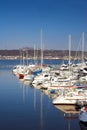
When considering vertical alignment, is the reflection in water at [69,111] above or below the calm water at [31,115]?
above

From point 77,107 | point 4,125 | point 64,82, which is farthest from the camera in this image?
point 64,82

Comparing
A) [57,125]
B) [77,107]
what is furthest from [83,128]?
[77,107]

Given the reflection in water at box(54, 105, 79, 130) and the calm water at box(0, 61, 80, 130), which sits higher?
the reflection in water at box(54, 105, 79, 130)

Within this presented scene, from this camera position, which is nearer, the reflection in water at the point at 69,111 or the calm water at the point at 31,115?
the calm water at the point at 31,115

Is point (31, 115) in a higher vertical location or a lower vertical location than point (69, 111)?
lower

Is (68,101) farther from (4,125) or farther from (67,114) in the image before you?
(4,125)

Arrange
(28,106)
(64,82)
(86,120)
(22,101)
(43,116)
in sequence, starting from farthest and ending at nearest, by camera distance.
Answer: (64,82) → (22,101) → (28,106) → (43,116) → (86,120)

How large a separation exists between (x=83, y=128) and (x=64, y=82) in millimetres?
17349

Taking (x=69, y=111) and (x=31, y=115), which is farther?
(x=69, y=111)

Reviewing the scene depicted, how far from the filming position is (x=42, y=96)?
32.8 metres

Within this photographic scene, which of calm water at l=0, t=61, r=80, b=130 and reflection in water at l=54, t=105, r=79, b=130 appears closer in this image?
calm water at l=0, t=61, r=80, b=130

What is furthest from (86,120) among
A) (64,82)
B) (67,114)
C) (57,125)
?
(64,82)

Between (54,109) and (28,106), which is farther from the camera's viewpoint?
(28,106)

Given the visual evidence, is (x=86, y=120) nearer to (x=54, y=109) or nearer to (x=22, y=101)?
(x=54, y=109)
